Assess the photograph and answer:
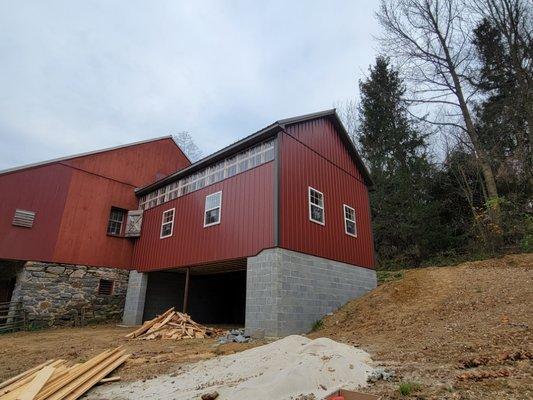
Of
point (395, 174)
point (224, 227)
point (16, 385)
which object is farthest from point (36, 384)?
point (395, 174)

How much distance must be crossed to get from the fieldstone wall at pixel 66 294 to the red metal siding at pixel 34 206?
78 cm

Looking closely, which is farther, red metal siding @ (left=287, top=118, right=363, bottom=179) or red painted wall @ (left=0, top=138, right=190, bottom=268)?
red painted wall @ (left=0, top=138, right=190, bottom=268)

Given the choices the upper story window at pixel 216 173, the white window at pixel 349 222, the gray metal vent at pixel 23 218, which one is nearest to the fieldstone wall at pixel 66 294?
the gray metal vent at pixel 23 218

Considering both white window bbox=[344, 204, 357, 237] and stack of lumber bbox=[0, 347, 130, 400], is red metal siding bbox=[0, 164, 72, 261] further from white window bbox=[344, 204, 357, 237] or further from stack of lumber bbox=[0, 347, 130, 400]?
white window bbox=[344, 204, 357, 237]

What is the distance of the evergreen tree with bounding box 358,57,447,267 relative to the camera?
1992 centimetres

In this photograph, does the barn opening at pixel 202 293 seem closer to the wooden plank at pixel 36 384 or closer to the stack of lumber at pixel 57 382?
the stack of lumber at pixel 57 382

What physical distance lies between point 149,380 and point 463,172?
20.8m

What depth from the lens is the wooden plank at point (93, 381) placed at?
17.8 feet

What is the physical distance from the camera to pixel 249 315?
10.1 metres

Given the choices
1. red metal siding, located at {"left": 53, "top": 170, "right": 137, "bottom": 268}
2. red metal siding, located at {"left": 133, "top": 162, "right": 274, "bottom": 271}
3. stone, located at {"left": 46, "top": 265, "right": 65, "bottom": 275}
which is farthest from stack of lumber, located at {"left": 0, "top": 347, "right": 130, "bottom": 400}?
red metal siding, located at {"left": 53, "top": 170, "right": 137, "bottom": 268}

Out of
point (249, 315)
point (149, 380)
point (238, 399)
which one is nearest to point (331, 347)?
point (238, 399)

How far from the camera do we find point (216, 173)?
1348 centimetres

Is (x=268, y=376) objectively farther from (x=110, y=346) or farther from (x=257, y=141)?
(x=257, y=141)

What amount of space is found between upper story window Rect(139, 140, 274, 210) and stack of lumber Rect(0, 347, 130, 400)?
24.1 feet
